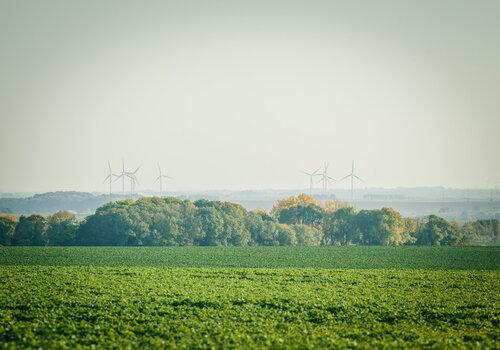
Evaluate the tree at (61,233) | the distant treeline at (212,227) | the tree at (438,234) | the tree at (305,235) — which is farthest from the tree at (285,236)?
the tree at (61,233)

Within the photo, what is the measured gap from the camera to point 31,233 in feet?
303

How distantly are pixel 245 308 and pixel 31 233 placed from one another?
70.7 metres

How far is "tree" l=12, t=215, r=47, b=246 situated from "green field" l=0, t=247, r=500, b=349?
43.1 meters

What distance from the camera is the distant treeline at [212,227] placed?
94375 millimetres

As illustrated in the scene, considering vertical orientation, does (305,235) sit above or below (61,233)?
below

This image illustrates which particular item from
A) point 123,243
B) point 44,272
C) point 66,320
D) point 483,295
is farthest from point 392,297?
point 123,243

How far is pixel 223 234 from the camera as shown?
102062mm

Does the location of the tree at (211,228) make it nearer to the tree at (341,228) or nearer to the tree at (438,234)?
the tree at (341,228)

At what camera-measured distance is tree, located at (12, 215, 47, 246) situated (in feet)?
303

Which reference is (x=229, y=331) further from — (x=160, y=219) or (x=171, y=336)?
(x=160, y=219)

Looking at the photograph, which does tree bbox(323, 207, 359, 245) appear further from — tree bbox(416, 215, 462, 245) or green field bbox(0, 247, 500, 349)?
green field bbox(0, 247, 500, 349)

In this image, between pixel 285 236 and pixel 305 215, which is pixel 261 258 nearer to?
pixel 285 236

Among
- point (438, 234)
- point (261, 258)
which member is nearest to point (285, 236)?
point (438, 234)

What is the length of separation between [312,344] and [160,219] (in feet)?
254
